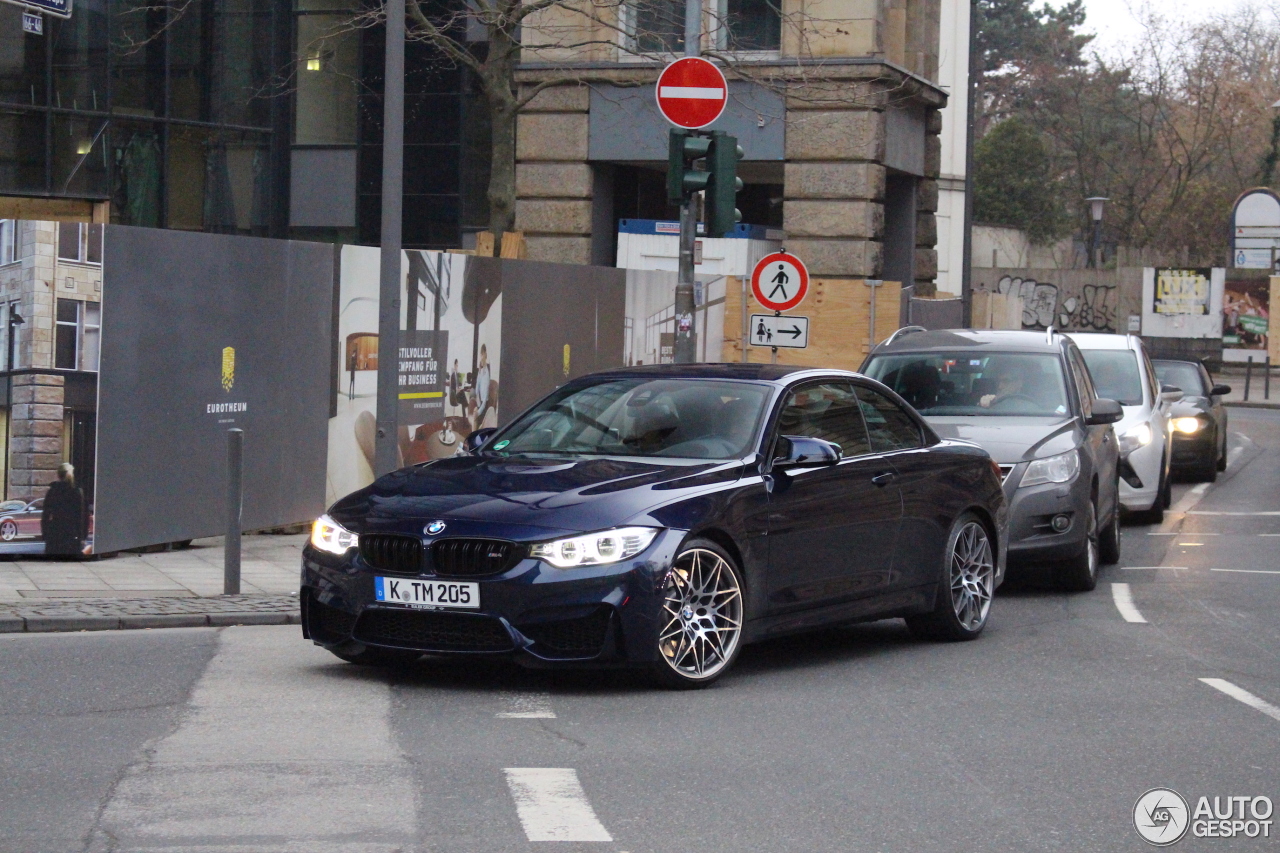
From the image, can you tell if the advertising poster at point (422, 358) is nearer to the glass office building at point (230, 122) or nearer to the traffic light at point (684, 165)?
the traffic light at point (684, 165)

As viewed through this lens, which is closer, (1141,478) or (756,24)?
(1141,478)

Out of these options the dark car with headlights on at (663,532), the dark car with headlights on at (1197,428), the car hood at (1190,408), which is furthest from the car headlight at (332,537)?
the car hood at (1190,408)

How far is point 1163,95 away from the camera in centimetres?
6775

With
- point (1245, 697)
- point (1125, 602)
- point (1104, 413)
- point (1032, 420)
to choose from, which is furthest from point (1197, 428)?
point (1245, 697)

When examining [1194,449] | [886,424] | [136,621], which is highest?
[886,424]

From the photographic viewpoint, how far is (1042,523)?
11.7 m

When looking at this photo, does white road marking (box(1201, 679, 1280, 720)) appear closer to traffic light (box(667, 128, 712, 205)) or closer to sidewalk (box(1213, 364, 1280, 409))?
traffic light (box(667, 128, 712, 205))

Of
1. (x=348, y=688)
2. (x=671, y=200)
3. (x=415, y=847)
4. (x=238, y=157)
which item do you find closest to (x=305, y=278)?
(x=671, y=200)

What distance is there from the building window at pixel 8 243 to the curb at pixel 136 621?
2816mm

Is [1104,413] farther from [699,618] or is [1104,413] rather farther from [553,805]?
[553,805]

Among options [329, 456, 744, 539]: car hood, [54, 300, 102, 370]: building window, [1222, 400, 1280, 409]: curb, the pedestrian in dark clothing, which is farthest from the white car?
[1222, 400, 1280, 409]: curb

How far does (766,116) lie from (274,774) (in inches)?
772

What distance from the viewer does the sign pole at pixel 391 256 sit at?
11773mm

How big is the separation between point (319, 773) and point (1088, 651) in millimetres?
4760
